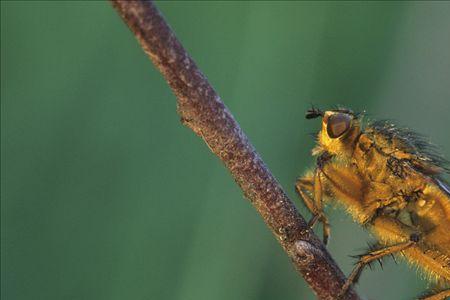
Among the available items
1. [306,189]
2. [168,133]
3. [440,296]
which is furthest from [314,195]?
[168,133]

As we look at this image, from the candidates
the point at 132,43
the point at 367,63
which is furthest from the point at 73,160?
→ the point at 367,63

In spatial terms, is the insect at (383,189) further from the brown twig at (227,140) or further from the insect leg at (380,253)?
the brown twig at (227,140)

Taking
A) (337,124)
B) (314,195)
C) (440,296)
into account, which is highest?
(337,124)

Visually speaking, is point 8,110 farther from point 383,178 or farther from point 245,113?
point 383,178

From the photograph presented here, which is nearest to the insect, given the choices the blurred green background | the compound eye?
the compound eye

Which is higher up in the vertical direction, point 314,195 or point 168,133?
point 168,133

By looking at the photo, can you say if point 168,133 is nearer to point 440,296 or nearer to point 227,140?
point 440,296
